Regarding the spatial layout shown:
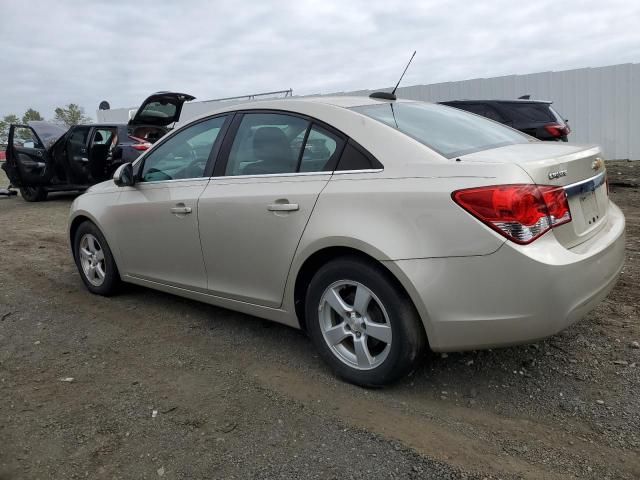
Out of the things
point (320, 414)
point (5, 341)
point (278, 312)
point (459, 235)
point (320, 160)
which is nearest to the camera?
point (459, 235)

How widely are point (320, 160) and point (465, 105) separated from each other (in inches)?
270

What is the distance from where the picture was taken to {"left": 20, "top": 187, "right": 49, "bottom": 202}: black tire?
488 inches

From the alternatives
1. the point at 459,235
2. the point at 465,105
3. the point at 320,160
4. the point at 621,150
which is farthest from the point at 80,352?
the point at 621,150

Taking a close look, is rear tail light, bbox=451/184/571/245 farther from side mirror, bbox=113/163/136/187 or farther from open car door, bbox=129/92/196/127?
open car door, bbox=129/92/196/127

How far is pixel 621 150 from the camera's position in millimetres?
14023

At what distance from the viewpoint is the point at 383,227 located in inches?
111

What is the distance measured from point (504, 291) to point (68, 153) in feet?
34.5

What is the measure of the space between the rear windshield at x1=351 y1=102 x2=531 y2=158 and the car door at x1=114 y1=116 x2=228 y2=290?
1.21 metres

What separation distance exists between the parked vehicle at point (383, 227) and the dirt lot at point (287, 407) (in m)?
0.32

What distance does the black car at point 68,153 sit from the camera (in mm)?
10438

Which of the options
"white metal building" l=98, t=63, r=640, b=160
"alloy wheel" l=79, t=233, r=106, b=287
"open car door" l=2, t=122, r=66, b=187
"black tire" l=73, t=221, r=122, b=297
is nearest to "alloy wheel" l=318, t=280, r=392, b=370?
"black tire" l=73, t=221, r=122, b=297

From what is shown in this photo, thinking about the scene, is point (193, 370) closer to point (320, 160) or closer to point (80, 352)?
point (80, 352)

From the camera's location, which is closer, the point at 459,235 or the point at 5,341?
the point at 459,235

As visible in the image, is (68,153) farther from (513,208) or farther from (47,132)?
(513,208)
